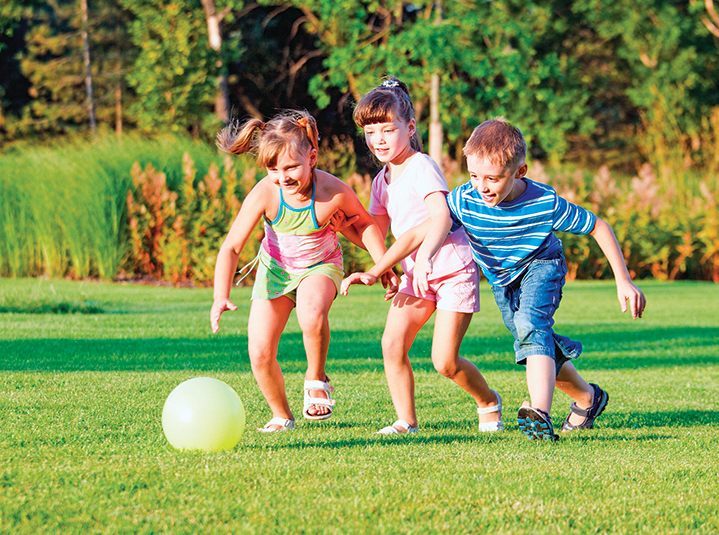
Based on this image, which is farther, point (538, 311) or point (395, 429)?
point (395, 429)

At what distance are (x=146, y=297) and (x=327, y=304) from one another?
25.5 ft

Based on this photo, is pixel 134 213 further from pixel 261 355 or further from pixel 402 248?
pixel 402 248

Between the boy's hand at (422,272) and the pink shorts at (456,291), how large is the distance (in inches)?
9.7

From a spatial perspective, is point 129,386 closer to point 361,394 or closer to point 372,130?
point 361,394

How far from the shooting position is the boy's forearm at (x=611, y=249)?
417 centimetres

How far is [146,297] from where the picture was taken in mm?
11734

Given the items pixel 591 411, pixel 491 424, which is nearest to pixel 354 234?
pixel 491 424

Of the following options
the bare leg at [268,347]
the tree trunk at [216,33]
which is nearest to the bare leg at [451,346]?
the bare leg at [268,347]

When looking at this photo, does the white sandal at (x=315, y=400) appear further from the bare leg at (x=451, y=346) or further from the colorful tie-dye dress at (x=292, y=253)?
the bare leg at (x=451, y=346)

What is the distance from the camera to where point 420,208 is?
447cm

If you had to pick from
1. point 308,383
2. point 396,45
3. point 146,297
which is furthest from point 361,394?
point 396,45

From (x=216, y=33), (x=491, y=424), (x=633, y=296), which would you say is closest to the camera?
(x=633, y=296)

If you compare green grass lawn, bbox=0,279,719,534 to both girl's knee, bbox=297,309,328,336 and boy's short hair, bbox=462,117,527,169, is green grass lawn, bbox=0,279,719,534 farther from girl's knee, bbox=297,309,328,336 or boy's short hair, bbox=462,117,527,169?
boy's short hair, bbox=462,117,527,169

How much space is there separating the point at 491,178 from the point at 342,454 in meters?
1.54
